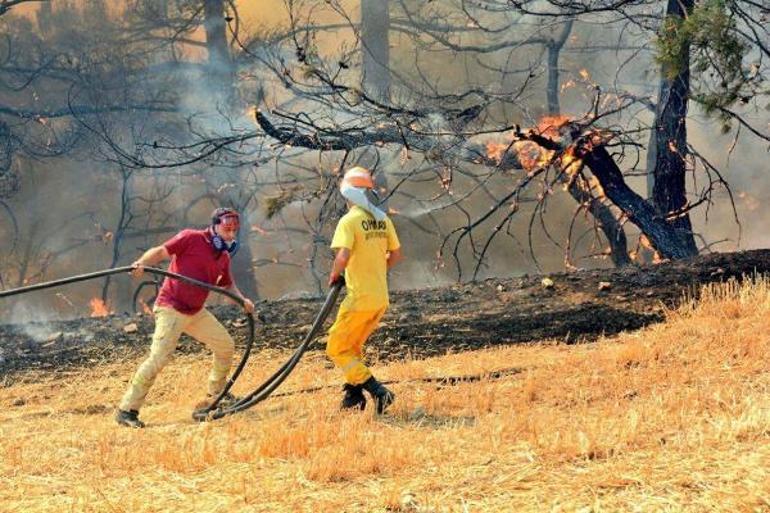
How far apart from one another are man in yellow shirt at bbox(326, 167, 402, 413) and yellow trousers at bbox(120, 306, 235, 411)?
1247 mm

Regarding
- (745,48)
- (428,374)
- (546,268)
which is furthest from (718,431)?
(546,268)

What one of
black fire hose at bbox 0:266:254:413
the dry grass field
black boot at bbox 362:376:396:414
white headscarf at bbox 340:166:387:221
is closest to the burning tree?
the dry grass field

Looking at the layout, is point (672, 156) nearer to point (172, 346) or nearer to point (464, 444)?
point (172, 346)

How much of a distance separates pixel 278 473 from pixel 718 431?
7.55ft

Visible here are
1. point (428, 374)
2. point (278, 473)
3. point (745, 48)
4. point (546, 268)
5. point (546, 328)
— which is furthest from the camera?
point (546, 268)

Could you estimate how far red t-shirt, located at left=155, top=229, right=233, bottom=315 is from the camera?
25.0 ft

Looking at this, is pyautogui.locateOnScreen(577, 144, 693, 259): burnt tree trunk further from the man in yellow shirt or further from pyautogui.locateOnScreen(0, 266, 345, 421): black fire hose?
pyautogui.locateOnScreen(0, 266, 345, 421): black fire hose

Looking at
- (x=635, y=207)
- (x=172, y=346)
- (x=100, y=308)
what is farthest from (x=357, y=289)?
(x=100, y=308)

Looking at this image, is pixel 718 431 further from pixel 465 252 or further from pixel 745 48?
pixel 465 252

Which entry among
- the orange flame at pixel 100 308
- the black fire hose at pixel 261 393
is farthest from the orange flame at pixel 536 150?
the orange flame at pixel 100 308

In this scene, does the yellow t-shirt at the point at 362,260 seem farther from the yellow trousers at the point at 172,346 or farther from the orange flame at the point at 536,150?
the orange flame at the point at 536,150

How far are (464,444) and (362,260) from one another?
1.79m

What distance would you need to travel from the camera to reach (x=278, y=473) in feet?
17.5

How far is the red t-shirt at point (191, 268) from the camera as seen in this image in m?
7.61
